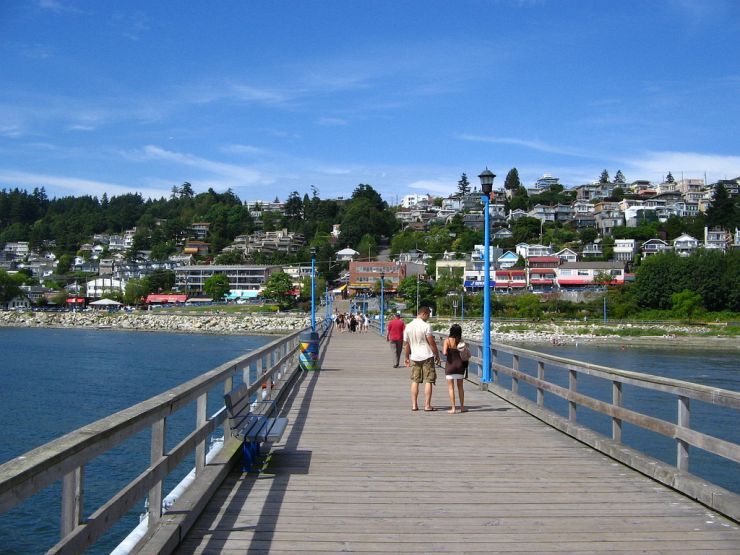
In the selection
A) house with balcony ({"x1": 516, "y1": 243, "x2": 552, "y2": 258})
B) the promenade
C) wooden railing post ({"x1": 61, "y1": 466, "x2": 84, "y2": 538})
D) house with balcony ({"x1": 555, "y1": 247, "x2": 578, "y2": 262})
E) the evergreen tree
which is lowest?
the promenade

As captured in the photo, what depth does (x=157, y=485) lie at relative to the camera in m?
4.70

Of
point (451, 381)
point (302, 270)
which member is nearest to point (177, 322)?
point (302, 270)

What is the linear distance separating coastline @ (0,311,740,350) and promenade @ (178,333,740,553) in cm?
6376

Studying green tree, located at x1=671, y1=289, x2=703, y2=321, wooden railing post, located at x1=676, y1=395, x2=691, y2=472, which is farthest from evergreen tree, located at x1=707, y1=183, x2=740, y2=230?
wooden railing post, located at x1=676, y1=395, x2=691, y2=472

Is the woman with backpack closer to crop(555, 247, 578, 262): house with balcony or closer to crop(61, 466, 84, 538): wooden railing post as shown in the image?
crop(61, 466, 84, 538): wooden railing post

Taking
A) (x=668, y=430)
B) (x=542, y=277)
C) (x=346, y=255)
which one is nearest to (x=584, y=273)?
(x=542, y=277)

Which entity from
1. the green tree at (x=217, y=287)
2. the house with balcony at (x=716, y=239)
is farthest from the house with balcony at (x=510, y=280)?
the green tree at (x=217, y=287)

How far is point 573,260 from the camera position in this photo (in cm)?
12550

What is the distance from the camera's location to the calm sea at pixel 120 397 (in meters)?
13.4

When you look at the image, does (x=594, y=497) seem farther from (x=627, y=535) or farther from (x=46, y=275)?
(x=46, y=275)

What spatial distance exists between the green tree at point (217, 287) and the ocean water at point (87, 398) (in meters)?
63.0

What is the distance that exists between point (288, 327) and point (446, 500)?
85.7 m

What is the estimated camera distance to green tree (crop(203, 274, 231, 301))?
139750 mm

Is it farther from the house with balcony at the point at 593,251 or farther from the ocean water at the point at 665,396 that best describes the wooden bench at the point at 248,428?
the house with balcony at the point at 593,251
